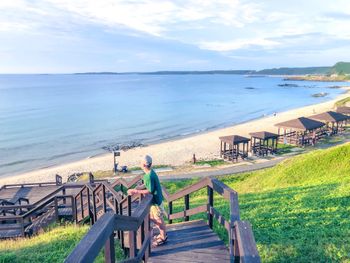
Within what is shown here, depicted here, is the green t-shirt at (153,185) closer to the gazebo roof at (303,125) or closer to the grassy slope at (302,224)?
the grassy slope at (302,224)

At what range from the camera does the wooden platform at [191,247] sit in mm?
4273

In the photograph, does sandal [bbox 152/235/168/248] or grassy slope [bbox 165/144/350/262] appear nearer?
grassy slope [bbox 165/144/350/262]

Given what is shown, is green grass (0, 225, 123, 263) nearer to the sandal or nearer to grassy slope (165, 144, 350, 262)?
the sandal

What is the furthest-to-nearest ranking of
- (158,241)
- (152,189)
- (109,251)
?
1. (158,241)
2. (152,189)
3. (109,251)

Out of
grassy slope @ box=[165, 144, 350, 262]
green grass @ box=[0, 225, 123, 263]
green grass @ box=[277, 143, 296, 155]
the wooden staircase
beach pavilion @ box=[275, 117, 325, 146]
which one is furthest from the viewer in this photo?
beach pavilion @ box=[275, 117, 325, 146]

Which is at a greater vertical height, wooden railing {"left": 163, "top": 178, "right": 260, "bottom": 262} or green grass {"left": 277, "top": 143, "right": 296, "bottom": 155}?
wooden railing {"left": 163, "top": 178, "right": 260, "bottom": 262}

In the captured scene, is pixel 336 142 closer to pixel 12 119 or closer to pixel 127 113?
Answer: pixel 127 113

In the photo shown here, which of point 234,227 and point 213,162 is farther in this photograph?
point 213,162

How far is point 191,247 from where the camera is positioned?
15.1 feet

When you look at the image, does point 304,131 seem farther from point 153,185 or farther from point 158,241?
point 153,185

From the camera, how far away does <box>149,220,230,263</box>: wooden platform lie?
4273 mm

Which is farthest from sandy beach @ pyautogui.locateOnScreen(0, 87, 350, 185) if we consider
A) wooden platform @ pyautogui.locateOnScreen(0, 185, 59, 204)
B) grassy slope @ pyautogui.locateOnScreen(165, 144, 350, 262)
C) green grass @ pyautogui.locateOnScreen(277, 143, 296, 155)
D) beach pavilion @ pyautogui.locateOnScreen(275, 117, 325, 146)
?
grassy slope @ pyautogui.locateOnScreen(165, 144, 350, 262)

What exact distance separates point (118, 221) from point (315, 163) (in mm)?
12474

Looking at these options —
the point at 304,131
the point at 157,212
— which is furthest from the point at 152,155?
the point at 157,212
